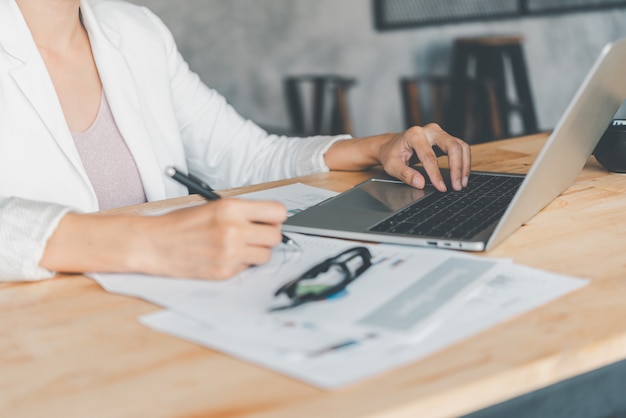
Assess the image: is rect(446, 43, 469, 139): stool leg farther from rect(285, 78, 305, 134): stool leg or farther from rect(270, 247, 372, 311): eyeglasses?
rect(270, 247, 372, 311): eyeglasses

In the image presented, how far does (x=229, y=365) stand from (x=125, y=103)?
0.99m

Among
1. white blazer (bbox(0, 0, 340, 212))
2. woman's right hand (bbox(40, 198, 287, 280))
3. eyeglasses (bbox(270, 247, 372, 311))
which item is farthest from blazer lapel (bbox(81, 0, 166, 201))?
eyeglasses (bbox(270, 247, 372, 311))

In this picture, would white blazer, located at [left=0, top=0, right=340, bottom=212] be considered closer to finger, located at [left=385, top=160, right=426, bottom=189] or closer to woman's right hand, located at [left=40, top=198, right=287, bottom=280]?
finger, located at [left=385, top=160, right=426, bottom=189]

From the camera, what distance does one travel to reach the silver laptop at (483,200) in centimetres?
96

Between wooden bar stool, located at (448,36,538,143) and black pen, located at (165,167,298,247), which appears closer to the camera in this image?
black pen, located at (165,167,298,247)

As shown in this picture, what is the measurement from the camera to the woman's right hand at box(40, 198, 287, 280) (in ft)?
2.94

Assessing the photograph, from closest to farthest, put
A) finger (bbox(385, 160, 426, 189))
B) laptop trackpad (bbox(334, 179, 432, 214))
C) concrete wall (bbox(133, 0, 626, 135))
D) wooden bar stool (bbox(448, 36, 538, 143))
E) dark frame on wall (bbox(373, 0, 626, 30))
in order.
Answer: laptop trackpad (bbox(334, 179, 432, 214))
finger (bbox(385, 160, 426, 189))
concrete wall (bbox(133, 0, 626, 135))
wooden bar stool (bbox(448, 36, 538, 143))
dark frame on wall (bbox(373, 0, 626, 30))

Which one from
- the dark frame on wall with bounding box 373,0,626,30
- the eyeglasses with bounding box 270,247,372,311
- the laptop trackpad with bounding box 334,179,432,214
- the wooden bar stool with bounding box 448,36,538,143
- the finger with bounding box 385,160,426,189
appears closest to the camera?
the eyeglasses with bounding box 270,247,372,311

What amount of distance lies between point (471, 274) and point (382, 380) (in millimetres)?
248

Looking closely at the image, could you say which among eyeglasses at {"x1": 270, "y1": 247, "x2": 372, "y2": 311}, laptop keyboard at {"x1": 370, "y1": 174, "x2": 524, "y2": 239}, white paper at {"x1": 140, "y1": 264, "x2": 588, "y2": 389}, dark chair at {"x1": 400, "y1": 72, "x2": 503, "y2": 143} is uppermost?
eyeglasses at {"x1": 270, "y1": 247, "x2": 372, "y2": 311}

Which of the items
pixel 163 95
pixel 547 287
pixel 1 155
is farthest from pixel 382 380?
pixel 163 95

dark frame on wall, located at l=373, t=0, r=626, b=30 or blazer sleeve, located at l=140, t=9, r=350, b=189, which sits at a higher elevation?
dark frame on wall, located at l=373, t=0, r=626, b=30

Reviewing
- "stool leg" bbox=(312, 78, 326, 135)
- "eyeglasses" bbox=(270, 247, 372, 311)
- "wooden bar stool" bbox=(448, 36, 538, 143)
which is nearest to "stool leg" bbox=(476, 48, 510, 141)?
"wooden bar stool" bbox=(448, 36, 538, 143)

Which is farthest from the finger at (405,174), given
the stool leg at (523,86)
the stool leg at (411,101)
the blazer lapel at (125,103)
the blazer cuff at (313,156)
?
the stool leg at (523,86)
